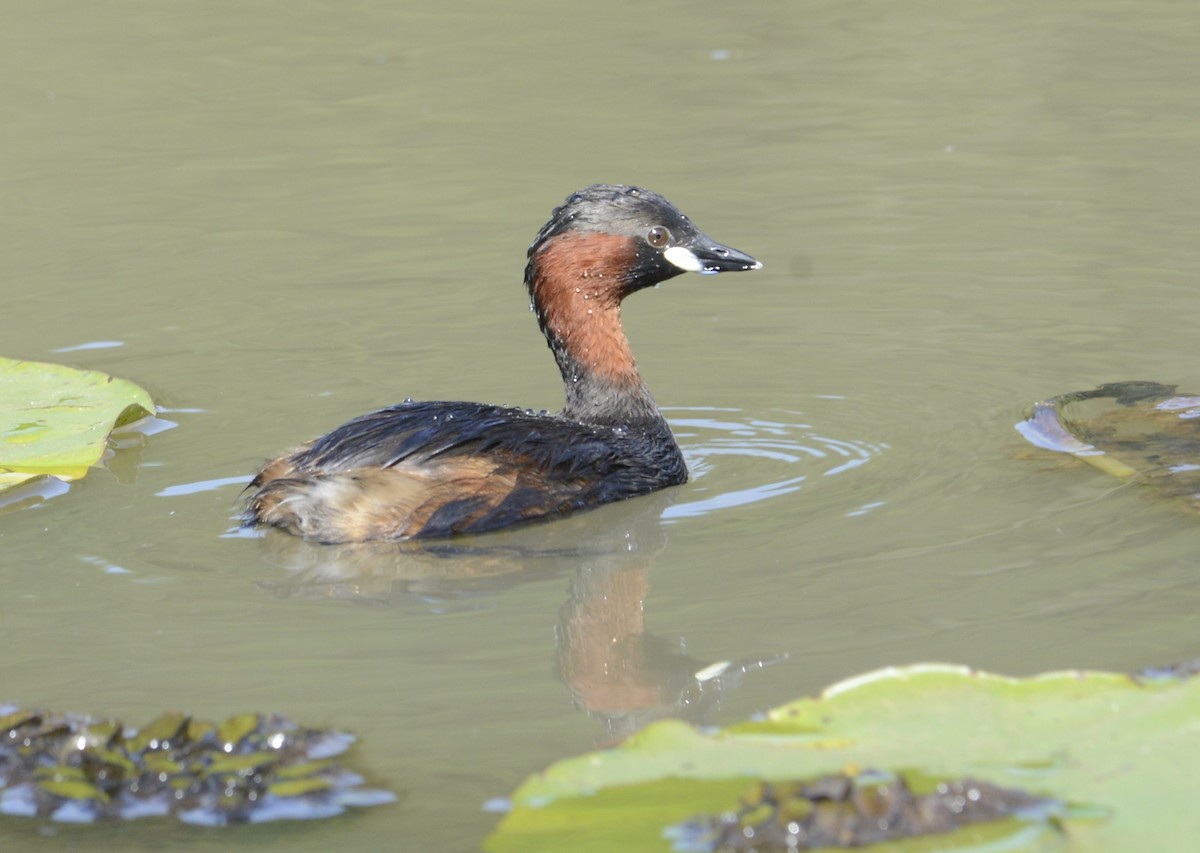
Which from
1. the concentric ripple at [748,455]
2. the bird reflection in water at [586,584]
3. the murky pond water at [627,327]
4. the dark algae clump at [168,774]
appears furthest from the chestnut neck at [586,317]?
the dark algae clump at [168,774]

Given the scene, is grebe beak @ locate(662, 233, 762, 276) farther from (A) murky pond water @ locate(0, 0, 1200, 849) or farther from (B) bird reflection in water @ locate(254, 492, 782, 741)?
(B) bird reflection in water @ locate(254, 492, 782, 741)

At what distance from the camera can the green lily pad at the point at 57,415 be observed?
17.3 feet

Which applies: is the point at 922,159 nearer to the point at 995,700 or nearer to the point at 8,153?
the point at 8,153

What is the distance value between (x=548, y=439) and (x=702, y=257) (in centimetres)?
107

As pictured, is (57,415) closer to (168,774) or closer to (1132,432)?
(168,774)

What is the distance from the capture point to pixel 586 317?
5996 millimetres

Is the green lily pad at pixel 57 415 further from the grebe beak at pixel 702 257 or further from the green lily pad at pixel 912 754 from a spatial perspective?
the green lily pad at pixel 912 754

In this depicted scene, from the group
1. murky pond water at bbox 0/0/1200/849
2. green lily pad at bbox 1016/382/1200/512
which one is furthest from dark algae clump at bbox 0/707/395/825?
green lily pad at bbox 1016/382/1200/512

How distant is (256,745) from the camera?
3201mm

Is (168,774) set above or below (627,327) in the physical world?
above

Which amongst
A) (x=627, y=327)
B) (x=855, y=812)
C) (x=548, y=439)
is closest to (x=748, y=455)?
(x=548, y=439)

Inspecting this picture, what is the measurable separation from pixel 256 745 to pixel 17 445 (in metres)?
2.60

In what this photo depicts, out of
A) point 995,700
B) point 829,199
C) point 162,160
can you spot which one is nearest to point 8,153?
point 162,160

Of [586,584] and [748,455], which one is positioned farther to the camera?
[748,455]
